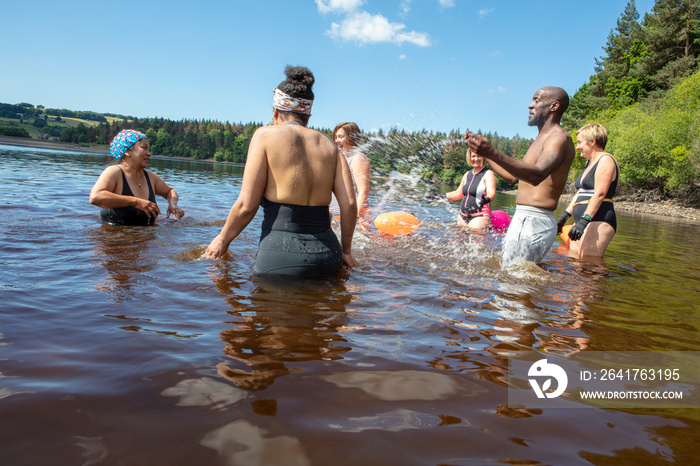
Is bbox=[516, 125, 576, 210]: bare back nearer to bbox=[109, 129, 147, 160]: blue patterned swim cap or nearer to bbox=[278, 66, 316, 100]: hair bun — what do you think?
bbox=[278, 66, 316, 100]: hair bun

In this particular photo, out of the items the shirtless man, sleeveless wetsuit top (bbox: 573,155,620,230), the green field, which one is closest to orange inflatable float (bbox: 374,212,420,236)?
sleeveless wetsuit top (bbox: 573,155,620,230)

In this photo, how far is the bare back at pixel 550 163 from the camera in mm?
4492

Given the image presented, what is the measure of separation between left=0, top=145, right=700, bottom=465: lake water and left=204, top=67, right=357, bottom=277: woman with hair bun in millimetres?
307

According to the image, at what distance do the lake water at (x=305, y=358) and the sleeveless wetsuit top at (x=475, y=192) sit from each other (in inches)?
146

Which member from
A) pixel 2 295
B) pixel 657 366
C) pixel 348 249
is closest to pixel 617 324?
pixel 657 366

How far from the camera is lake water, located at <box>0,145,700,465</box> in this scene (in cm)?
187

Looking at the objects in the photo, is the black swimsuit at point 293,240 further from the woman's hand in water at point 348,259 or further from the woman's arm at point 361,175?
the woman's arm at point 361,175

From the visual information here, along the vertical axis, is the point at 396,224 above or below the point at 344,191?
below

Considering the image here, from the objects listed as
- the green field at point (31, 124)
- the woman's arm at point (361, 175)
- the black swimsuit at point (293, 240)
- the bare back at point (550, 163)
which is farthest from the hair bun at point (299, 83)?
the green field at point (31, 124)

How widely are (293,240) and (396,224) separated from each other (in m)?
4.94

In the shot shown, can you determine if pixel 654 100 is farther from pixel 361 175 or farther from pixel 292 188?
pixel 292 188

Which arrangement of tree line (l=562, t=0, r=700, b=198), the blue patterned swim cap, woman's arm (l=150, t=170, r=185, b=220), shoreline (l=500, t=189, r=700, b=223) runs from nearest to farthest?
1. the blue patterned swim cap
2. woman's arm (l=150, t=170, r=185, b=220)
3. shoreline (l=500, t=189, r=700, b=223)
4. tree line (l=562, t=0, r=700, b=198)

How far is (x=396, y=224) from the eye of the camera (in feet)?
29.1

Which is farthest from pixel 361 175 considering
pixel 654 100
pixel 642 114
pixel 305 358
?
pixel 654 100
